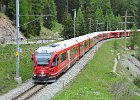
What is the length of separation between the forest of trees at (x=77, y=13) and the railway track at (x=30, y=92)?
2801 cm

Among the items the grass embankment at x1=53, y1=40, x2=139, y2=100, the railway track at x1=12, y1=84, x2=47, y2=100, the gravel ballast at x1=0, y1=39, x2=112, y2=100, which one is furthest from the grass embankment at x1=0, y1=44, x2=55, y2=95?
the grass embankment at x1=53, y1=40, x2=139, y2=100

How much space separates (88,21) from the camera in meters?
114

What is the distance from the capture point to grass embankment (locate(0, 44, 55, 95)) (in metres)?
35.3

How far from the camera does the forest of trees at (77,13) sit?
85188 millimetres

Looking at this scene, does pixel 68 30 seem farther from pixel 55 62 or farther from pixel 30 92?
pixel 30 92

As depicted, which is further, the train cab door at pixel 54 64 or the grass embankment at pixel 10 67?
the grass embankment at pixel 10 67

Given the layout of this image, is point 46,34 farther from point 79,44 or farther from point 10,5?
point 79,44

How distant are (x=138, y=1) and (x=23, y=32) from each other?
315 feet

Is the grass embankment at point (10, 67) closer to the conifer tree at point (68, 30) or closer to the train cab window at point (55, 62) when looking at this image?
the train cab window at point (55, 62)

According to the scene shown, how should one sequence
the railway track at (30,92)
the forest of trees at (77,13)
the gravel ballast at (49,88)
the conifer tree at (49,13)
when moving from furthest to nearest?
the conifer tree at (49,13) < the forest of trees at (77,13) < the gravel ballast at (49,88) < the railway track at (30,92)

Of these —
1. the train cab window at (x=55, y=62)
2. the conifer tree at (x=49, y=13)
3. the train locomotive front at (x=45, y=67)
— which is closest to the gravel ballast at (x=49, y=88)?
the train locomotive front at (x=45, y=67)

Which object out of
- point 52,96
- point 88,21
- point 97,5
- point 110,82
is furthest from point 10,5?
point 97,5

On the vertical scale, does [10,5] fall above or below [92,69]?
above

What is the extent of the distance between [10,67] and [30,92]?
10.9 meters
